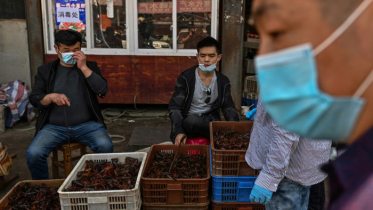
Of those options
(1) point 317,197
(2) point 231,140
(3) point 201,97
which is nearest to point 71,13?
(3) point 201,97

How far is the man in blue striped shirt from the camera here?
2129mm

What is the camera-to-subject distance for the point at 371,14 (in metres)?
0.72

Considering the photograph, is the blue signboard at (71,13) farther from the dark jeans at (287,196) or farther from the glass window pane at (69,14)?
the dark jeans at (287,196)

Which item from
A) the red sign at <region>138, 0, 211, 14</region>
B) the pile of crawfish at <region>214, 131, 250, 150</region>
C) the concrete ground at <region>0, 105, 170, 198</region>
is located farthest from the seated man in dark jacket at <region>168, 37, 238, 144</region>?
the red sign at <region>138, 0, 211, 14</region>

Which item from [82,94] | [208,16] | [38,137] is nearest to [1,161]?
[38,137]

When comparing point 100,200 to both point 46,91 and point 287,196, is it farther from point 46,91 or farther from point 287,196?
point 46,91

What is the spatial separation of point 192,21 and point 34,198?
4920 millimetres

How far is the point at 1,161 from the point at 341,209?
160 inches

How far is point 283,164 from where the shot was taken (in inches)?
→ 83.7

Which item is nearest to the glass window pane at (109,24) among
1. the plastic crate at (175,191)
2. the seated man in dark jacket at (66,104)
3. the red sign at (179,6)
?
the red sign at (179,6)

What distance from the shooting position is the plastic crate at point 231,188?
289 cm

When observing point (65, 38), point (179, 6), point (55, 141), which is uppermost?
point (179, 6)

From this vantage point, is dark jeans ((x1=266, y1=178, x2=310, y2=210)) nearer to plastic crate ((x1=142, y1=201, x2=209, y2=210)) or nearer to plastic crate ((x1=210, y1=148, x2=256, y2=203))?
plastic crate ((x1=210, y1=148, x2=256, y2=203))

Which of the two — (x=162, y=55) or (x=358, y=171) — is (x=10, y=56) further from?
(x=358, y=171)
